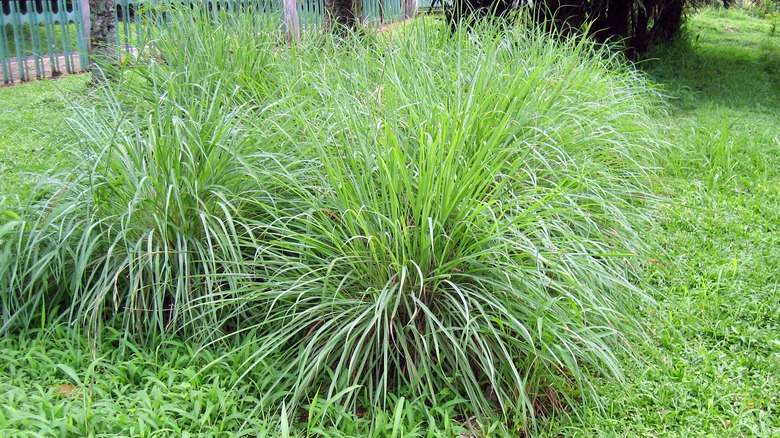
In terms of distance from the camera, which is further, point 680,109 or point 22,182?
point 680,109

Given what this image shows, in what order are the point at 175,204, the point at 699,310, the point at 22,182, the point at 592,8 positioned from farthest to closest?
the point at 592,8
the point at 22,182
the point at 699,310
the point at 175,204

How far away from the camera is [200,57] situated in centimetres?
436

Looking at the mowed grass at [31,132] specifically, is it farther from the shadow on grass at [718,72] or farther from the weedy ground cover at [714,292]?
the shadow on grass at [718,72]

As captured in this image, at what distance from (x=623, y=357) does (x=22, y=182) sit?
11.0 ft

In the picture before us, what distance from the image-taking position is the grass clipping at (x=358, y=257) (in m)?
2.66

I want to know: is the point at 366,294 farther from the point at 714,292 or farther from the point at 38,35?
the point at 38,35

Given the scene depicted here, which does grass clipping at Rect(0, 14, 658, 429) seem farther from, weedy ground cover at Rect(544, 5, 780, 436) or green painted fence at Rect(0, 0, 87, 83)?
green painted fence at Rect(0, 0, 87, 83)

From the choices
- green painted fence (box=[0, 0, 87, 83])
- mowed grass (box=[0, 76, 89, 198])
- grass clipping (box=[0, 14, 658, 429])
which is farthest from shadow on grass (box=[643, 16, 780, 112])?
green painted fence (box=[0, 0, 87, 83])

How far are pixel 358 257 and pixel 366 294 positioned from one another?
170mm

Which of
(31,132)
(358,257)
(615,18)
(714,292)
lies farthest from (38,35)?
(714,292)

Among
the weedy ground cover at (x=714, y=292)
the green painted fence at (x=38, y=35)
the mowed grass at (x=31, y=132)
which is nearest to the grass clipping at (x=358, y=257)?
the weedy ground cover at (x=714, y=292)

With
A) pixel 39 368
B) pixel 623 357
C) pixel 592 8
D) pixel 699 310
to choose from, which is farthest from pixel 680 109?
pixel 39 368

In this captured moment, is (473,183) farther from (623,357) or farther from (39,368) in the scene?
(39,368)

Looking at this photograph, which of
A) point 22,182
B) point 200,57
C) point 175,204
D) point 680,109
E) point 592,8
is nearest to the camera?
point 175,204
